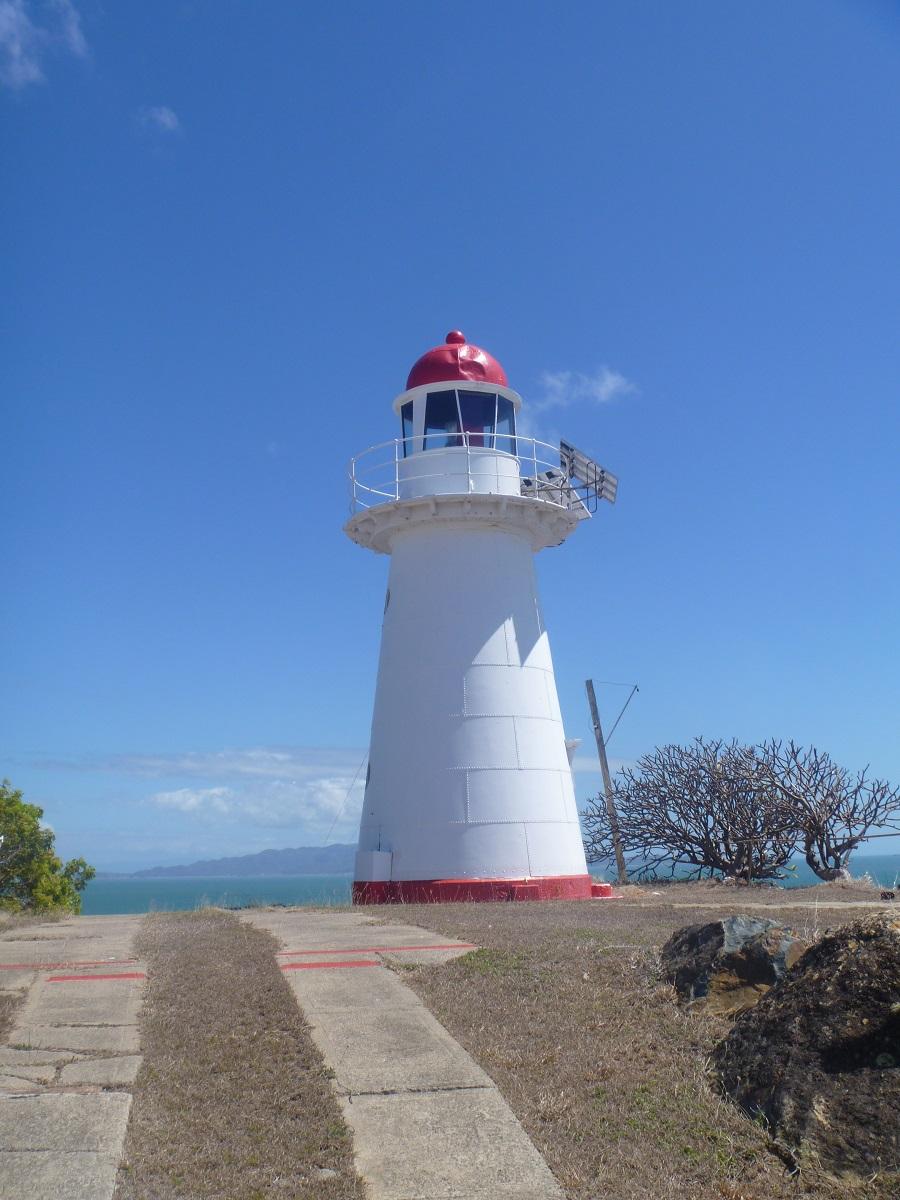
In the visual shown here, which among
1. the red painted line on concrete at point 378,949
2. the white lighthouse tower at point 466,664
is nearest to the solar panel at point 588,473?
the white lighthouse tower at point 466,664

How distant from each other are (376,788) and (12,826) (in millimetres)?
13567

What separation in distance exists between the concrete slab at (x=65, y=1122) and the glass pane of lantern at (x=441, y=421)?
593 inches

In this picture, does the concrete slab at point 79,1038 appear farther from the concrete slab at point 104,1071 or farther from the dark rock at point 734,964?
the dark rock at point 734,964

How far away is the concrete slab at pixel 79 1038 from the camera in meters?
6.71

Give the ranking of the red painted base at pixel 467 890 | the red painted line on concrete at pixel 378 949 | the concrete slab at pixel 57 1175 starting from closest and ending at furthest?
1. the concrete slab at pixel 57 1175
2. the red painted line on concrete at pixel 378 949
3. the red painted base at pixel 467 890

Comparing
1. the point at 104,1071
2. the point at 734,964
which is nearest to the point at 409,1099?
the point at 104,1071

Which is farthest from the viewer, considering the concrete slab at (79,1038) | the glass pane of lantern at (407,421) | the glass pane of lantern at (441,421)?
the glass pane of lantern at (407,421)

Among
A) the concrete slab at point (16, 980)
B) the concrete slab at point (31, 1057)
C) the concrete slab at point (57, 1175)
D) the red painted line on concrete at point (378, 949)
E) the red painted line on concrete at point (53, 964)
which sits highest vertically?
the red painted line on concrete at point (378, 949)

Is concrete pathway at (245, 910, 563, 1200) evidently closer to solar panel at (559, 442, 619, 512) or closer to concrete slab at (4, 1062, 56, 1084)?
concrete slab at (4, 1062, 56, 1084)

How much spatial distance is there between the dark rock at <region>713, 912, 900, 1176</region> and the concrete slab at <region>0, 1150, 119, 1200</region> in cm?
325

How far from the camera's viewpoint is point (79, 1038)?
22.9 ft

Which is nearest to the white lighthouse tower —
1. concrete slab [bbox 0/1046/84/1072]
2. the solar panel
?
the solar panel

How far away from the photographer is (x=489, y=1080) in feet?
19.4

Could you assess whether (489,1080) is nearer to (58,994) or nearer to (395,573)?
(58,994)
